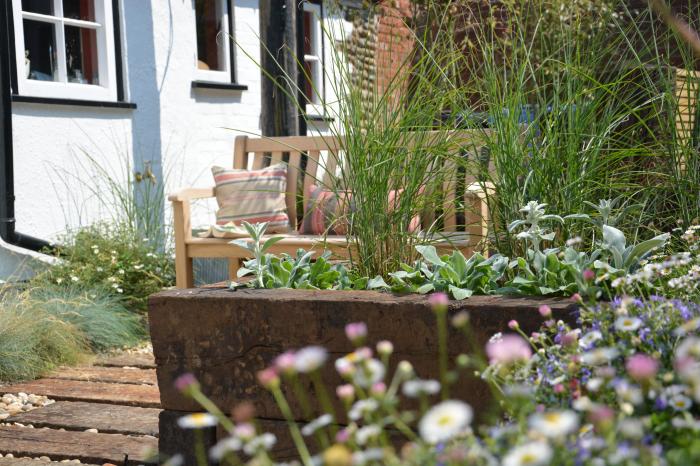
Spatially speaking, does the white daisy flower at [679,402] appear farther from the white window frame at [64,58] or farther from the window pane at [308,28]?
the window pane at [308,28]

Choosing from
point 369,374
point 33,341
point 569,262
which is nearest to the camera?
point 369,374

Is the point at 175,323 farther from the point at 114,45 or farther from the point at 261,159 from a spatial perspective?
the point at 114,45

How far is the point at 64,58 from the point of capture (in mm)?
5773

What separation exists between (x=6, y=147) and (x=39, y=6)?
3.39 feet

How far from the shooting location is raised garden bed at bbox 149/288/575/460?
196 centimetres

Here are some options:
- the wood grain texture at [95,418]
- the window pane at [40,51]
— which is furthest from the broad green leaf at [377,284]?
the window pane at [40,51]

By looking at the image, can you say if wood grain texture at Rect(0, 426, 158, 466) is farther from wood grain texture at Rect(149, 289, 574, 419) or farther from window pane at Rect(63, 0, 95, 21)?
window pane at Rect(63, 0, 95, 21)

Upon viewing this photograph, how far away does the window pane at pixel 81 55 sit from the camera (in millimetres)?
5934

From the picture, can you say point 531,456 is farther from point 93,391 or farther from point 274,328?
point 93,391

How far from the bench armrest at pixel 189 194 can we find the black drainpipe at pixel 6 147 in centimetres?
119

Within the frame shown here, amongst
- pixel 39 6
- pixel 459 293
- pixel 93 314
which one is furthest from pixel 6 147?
pixel 459 293

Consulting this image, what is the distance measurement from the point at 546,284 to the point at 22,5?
178 inches

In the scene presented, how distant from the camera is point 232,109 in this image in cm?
711

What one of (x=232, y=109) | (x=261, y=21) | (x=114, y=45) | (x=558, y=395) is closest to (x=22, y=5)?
(x=114, y=45)
